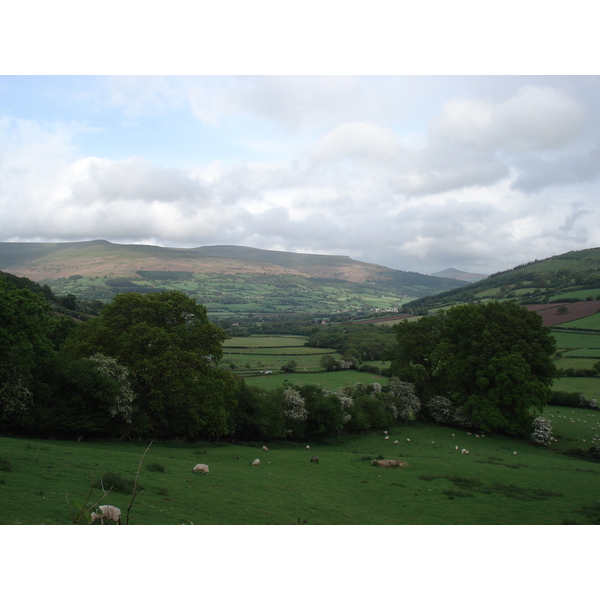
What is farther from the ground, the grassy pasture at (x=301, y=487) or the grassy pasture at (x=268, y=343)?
the grassy pasture at (x=301, y=487)

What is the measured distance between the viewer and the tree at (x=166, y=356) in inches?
1067

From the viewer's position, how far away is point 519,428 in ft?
109

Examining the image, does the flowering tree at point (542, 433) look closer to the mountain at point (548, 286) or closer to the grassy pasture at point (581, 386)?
the grassy pasture at point (581, 386)

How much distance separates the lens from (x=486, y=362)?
116ft

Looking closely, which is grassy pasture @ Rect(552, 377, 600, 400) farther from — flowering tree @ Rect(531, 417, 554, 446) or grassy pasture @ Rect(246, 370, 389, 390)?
grassy pasture @ Rect(246, 370, 389, 390)

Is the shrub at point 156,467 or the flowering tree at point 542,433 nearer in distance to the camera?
the shrub at point 156,467

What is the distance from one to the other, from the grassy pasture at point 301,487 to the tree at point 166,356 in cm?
216

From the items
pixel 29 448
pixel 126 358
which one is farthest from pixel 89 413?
pixel 29 448

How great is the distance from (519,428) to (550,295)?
92903 millimetres

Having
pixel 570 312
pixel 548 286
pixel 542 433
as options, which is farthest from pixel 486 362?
pixel 548 286

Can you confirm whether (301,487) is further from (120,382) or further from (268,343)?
(268,343)

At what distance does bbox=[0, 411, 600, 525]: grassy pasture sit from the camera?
12298mm

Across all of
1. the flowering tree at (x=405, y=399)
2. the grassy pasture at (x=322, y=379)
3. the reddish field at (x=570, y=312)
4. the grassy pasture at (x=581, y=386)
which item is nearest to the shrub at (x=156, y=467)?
the flowering tree at (x=405, y=399)

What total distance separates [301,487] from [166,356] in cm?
1398
